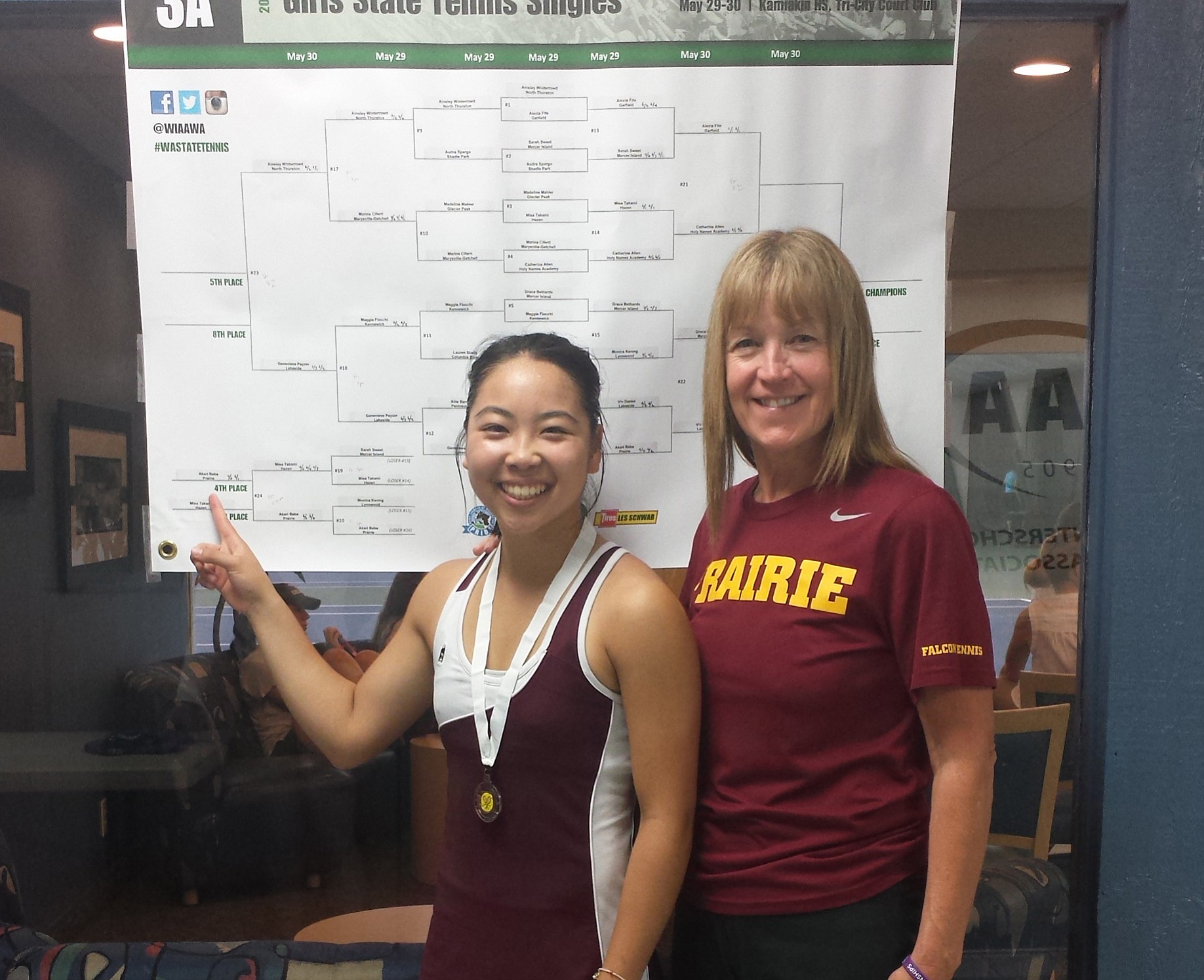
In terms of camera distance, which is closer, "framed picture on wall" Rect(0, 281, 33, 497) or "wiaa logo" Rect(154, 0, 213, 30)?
"wiaa logo" Rect(154, 0, 213, 30)

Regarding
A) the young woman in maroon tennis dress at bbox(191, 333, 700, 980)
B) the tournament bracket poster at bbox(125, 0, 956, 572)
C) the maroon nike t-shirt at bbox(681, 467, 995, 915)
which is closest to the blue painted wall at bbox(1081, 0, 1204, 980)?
the tournament bracket poster at bbox(125, 0, 956, 572)

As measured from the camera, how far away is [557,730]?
1107 mm

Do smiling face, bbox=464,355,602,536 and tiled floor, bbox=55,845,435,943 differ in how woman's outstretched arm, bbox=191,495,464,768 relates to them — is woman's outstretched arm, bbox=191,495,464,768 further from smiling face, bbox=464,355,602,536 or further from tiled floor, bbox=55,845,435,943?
tiled floor, bbox=55,845,435,943

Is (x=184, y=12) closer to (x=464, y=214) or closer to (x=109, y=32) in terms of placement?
(x=109, y=32)

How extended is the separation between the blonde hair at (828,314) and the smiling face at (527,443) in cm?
22

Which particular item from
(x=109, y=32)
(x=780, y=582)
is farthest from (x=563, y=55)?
(x=780, y=582)

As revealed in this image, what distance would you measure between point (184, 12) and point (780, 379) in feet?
3.46

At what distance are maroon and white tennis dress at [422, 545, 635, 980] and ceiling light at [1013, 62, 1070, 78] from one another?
3.73 feet

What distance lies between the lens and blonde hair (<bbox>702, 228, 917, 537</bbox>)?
1.08 meters

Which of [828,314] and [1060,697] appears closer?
[828,314]

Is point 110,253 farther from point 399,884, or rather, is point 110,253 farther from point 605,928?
point 605,928

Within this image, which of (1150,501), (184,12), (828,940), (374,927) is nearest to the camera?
(828,940)

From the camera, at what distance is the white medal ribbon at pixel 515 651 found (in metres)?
1.12

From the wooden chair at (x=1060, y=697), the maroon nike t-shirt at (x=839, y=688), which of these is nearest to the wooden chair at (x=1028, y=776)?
the wooden chair at (x=1060, y=697)
